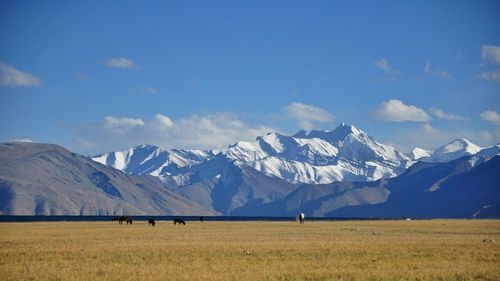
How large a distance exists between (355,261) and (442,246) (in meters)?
13.4

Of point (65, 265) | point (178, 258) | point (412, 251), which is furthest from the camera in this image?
point (412, 251)

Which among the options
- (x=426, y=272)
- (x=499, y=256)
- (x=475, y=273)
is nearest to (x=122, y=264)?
(x=426, y=272)

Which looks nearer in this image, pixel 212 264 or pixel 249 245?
pixel 212 264

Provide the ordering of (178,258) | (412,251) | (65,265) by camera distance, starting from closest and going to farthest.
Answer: (65,265) < (178,258) < (412,251)

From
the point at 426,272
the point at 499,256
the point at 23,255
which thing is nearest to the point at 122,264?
the point at 23,255

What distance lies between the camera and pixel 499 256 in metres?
42.8

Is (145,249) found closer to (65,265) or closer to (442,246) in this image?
(65,265)

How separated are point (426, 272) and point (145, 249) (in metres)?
21.6

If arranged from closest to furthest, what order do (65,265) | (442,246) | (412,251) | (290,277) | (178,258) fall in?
(290,277) → (65,265) → (178,258) → (412,251) → (442,246)

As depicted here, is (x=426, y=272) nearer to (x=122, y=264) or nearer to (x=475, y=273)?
(x=475, y=273)

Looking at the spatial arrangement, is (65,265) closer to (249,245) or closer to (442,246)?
(249,245)

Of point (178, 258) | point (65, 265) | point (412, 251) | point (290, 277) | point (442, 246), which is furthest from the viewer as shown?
point (442, 246)

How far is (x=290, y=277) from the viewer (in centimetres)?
3331

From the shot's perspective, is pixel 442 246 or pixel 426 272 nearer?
pixel 426 272
